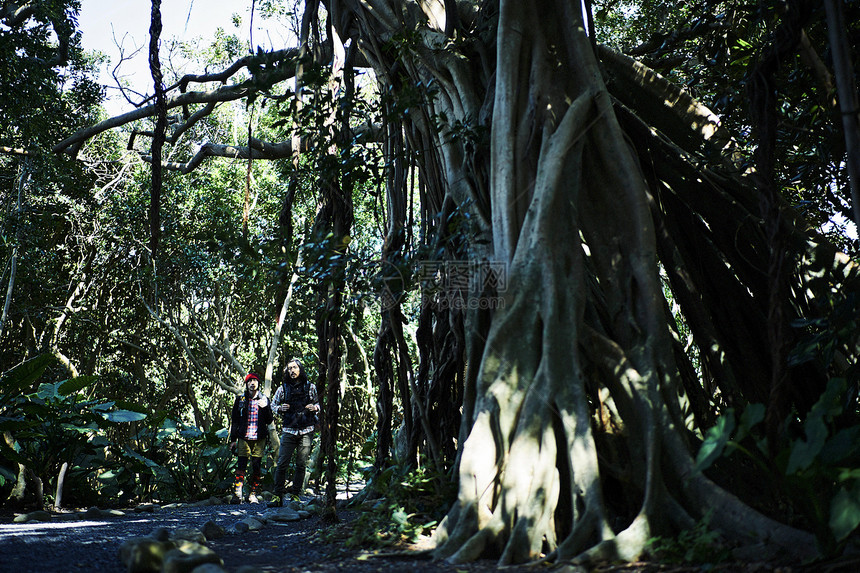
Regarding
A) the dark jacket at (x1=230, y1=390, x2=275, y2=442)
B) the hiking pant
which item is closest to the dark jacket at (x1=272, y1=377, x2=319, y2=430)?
the hiking pant

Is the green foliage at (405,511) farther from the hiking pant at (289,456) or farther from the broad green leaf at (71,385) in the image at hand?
the broad green leaf at (71,385)

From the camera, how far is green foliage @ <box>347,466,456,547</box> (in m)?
3.19

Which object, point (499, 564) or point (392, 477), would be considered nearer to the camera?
point (499, 564)

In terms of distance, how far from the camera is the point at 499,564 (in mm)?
2662

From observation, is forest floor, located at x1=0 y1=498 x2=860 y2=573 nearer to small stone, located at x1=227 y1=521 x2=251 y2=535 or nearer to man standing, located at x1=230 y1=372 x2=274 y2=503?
→ small stone, located at x1=227 y1=521 x2=251 y2=535

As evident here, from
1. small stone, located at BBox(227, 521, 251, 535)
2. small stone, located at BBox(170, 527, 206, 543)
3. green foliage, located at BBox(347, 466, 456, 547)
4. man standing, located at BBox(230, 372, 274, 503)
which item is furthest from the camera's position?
man standing, located at BBox(230, 372, 274, 503)

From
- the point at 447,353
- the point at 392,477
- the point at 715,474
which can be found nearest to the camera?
the point at 715,474

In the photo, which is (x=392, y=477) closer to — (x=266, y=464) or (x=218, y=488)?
(x=218, y=488)

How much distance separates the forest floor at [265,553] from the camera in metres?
2.47

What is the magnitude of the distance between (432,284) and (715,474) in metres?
1.69

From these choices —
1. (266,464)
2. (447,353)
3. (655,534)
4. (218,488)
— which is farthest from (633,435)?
(266,464)

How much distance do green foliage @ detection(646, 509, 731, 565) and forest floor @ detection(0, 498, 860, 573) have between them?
1.7 inches

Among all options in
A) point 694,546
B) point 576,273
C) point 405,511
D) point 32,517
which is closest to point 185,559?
point 405,511

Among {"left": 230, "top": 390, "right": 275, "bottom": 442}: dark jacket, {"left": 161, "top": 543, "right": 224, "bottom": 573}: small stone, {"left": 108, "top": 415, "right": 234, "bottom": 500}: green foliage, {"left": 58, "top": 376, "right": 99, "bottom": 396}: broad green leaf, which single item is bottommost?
{"left": 161, "top": 543, "right": 224, "bottom": 573}: small stone
